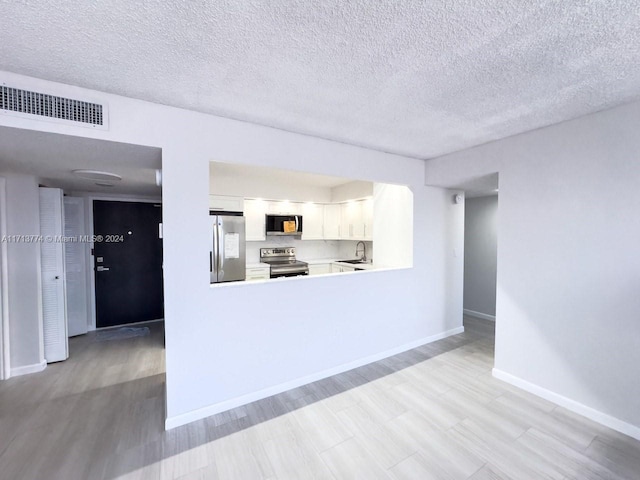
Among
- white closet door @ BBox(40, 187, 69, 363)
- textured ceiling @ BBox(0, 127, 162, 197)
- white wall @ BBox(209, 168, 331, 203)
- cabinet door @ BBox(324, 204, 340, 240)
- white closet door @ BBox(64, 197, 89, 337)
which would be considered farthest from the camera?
cabinet door @ BBox(324, 204, 340, 240)

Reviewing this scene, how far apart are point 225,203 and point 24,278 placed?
249 centimetres

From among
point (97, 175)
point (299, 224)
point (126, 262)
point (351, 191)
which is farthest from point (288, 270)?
point (97, 175)

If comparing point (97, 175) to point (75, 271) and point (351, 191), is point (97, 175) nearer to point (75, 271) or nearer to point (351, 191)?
point (75, 271)

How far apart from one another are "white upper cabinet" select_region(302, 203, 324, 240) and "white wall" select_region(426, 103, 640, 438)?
10.5 feet

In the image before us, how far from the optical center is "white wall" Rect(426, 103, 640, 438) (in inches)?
81.5

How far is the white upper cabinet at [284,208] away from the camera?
5055mm

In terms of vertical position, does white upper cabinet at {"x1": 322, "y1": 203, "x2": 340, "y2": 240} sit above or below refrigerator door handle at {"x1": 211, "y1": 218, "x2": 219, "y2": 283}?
above

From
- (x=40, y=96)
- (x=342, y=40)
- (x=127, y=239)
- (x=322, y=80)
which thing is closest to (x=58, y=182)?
(x=127, y=239)

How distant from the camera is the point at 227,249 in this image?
414 cm

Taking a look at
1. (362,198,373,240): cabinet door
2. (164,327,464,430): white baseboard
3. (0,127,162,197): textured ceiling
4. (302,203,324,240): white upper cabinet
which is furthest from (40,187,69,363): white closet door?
(362,198,373,240): cabinet door

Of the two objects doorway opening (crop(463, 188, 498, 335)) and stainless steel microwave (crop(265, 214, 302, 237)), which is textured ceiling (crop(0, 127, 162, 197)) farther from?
doorway opening (crop(463, 188, 498, 335))

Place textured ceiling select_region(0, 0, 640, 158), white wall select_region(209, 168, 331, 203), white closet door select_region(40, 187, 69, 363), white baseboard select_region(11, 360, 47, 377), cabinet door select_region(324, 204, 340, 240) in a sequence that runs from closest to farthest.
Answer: textured ceiling select_region(0, 0, 640, 158) < white baseboard select_region(11, 360, 47, 377) < white closet door select_region(40, 187, 69, 363) < white wall select_region(209, 168, 331, 203) < cabinet door select_region(324, 204, 340, 240)

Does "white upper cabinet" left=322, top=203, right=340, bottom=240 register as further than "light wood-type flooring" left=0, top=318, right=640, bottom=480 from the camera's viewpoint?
Yes

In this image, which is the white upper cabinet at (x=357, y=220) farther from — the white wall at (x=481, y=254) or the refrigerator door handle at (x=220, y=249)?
the refrigerator door handle at (x=220, y=249)
